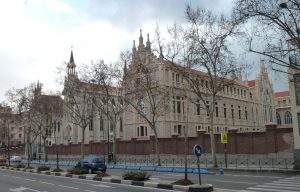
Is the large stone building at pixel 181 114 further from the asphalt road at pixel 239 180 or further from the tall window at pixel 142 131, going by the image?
the asphalt road at pixel 239 180

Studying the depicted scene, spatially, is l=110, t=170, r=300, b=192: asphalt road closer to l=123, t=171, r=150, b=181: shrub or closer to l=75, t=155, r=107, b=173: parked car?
l=123, t=171, r=150, b=181: shrub

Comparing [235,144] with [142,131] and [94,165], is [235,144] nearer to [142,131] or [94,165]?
[94,165]

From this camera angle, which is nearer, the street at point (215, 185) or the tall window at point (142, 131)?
the street at point (215, 185)

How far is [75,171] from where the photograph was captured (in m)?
37.1

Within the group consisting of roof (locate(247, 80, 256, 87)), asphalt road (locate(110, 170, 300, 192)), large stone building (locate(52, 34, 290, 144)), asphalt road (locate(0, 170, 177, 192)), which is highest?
roof (locate(247, 80, 256, 87))

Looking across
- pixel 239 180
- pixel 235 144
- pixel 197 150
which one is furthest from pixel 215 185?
pixel 235 144

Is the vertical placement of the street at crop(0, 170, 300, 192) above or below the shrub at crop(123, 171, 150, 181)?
below

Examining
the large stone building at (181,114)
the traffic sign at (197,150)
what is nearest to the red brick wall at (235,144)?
the large stone building at (181,114)

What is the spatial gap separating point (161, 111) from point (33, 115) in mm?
20467

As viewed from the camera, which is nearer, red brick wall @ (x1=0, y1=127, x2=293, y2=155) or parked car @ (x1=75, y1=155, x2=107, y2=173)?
parked car @ (x1=75, y1=155, x2=107, y2=173)

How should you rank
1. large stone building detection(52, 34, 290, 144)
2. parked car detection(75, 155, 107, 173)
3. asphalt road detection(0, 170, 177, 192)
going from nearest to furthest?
asphalt road detection(0, 170, 177, 192) < parked car detection(75, 155, 107, 173) < large stone building detection(52, 34, 290, 144)

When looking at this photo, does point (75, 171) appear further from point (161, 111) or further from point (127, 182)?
point (161, 111)

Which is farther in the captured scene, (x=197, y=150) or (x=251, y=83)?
(x=251, y=83)

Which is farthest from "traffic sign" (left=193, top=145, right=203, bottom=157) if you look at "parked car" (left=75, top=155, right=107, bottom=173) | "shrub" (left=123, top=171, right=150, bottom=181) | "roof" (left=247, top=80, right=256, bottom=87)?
"roof" (left=247, top=80, right=256, bottom=87)
